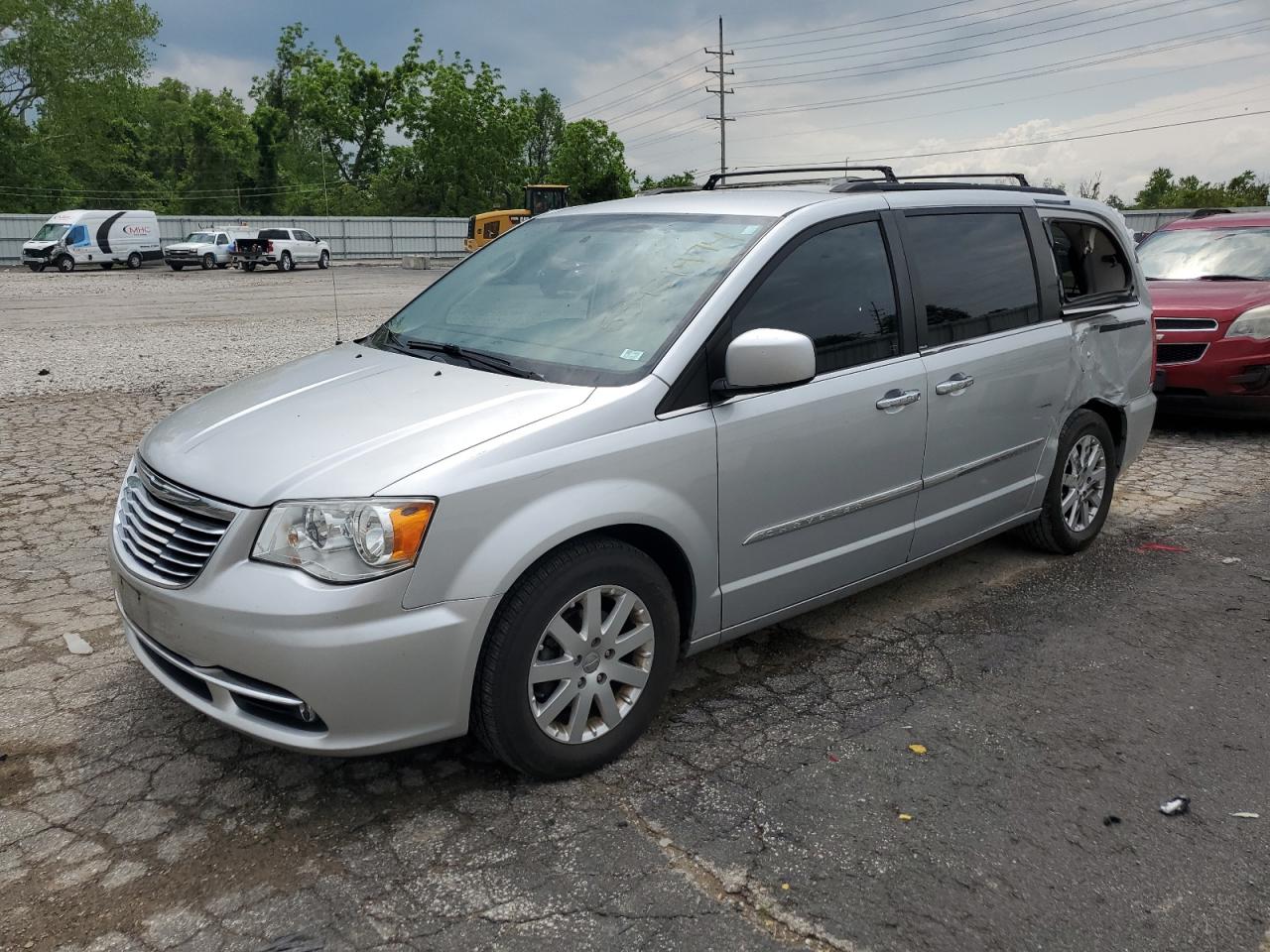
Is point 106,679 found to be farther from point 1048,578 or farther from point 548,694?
point 1048,578

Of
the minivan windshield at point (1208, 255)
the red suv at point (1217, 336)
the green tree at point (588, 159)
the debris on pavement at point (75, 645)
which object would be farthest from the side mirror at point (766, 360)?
the green tree at point (588, 159)

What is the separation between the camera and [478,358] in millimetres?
3613

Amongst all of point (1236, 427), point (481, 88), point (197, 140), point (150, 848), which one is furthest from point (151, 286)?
point (197, 140)

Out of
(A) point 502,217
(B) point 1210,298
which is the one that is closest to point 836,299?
(B) point 1210,298

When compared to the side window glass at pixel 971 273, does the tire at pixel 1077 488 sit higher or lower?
lower

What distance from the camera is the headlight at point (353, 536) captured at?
2.74 metres

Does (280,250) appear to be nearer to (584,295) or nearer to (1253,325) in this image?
(1253,325)

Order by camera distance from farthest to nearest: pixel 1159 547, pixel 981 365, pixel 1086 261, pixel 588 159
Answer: pixel 588 159 → pixel 1159 547 → pixel 1086 261 → pixel 981 365

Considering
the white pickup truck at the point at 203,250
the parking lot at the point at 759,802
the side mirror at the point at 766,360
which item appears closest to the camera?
the parking lot at the point at 759,802

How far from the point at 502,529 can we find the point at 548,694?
568 millimetres

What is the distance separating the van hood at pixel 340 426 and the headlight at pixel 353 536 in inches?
1.9

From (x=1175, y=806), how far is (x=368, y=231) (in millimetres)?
49706

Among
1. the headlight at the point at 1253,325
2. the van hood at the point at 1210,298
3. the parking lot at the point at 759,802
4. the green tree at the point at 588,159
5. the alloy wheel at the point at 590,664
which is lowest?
the parking lot at the point at 759,802

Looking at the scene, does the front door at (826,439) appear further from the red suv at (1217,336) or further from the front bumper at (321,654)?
the red suv at (1217,336)
